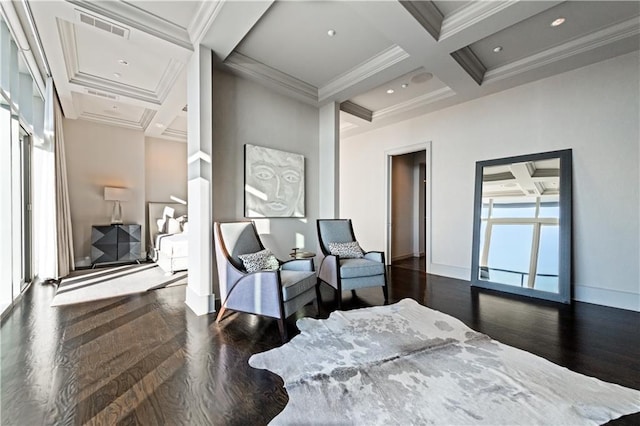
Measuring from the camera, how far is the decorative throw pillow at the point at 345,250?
370 cm

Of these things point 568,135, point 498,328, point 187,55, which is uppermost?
point 187,55

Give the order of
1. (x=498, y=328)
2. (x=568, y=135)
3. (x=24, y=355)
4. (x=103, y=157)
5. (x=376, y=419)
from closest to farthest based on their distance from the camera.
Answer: (x=376, y=419)
(x=24, y=355)
(x=498, y=328)
(x=568, y=135)
(x=103, y=157)

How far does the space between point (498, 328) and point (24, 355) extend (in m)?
3.93

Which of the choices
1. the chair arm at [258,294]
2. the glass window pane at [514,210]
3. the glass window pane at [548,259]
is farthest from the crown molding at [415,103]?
the chair arm at [258,294]

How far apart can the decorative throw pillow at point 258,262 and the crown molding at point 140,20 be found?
2.41 meters

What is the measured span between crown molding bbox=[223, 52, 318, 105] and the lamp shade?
3966mm

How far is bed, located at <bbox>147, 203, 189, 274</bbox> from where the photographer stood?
15.5 ft

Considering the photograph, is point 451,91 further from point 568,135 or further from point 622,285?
point 622,285

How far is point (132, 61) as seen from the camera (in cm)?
360

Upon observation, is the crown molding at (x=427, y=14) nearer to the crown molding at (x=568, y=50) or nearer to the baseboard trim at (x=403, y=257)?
the crown molding at (x=568, y=50)

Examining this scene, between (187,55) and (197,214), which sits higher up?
(187,55)

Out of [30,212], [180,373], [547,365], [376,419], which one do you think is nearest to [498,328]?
[547,365]

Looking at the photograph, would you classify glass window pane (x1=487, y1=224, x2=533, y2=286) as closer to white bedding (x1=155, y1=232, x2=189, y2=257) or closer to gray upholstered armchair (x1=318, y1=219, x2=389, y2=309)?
gray upholstered armchair (x1=318, y1=219, x2=389, y2=309)

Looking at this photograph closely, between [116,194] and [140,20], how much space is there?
13.4ft
